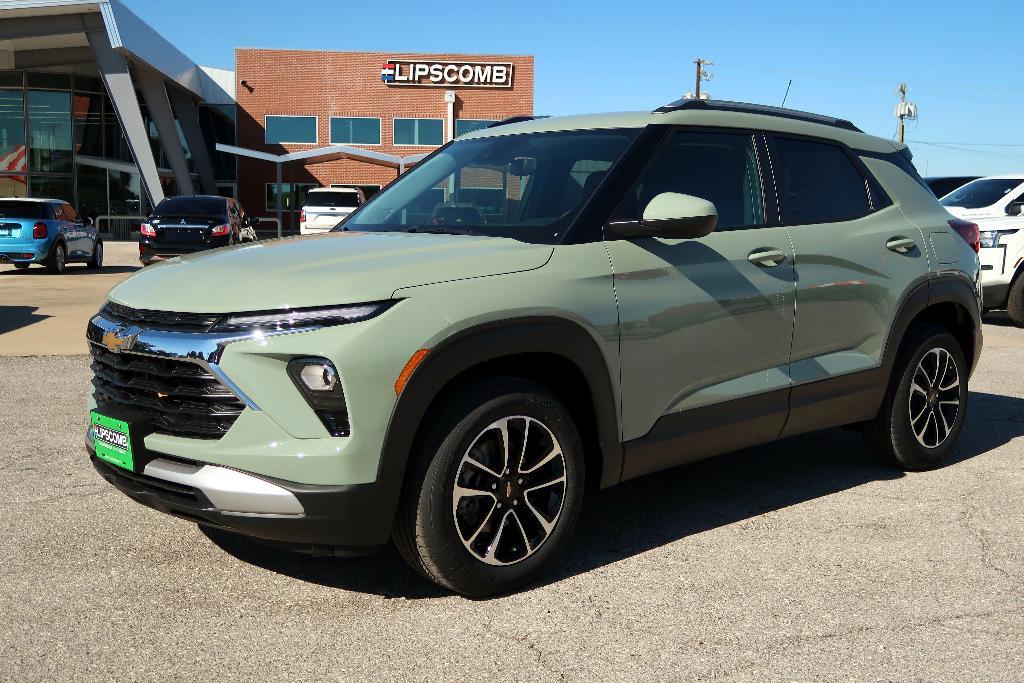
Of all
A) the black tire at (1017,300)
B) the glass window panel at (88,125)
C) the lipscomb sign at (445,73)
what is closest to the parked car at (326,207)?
the black tire at (1017,300)

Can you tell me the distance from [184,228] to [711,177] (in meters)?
16.0

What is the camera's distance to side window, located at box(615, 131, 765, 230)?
433cm

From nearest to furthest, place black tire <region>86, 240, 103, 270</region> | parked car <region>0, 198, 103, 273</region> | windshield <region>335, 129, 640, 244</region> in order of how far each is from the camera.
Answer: windshield <region>335, 129, 640, 244</region>
parked car <region>0, 198, 103, 273</region>
black tire <region>86, 240, 103, 270</region>

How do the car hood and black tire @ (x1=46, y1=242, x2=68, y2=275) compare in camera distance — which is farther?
black tire @ (x1=46, y1=242, x2=68, y2=275)

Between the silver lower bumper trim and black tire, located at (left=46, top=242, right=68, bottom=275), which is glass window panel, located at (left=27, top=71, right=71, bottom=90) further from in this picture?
the silver lower bumper trim

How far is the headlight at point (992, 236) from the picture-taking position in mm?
13289

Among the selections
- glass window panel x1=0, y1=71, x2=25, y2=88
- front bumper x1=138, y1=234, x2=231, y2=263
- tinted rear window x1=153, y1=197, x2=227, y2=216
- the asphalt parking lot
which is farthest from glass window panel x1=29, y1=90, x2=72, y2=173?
the asphalt parking lot

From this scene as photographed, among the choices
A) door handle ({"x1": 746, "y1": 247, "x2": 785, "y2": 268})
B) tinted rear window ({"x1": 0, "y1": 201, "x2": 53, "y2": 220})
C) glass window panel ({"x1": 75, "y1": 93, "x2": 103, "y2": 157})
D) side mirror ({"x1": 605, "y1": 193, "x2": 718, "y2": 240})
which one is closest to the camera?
side mirror ({"x1": 605, "y1": 193, "x2": 718, "y2": 240})

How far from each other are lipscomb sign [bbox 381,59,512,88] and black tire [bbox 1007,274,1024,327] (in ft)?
117

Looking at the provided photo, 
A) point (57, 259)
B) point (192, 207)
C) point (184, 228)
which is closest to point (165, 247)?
point (184, 228)

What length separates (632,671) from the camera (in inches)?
128

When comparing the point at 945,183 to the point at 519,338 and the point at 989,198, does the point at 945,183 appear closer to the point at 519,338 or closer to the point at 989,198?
the point at 989,198

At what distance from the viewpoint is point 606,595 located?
12.7ft

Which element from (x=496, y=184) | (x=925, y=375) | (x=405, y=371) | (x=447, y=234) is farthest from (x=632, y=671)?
(x=925, y=375)
